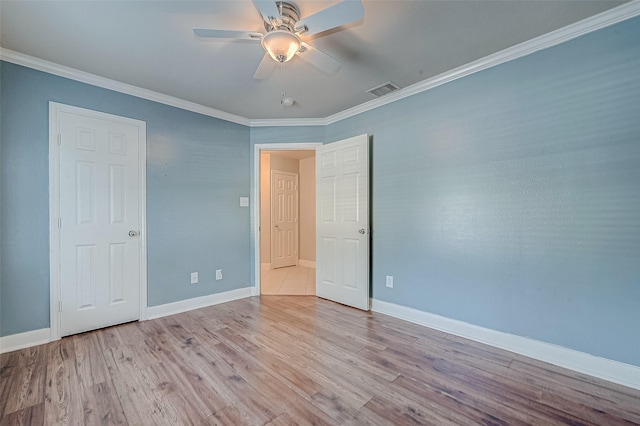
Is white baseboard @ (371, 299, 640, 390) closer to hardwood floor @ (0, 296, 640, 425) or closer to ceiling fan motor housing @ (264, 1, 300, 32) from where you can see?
hardwood floor @ (0, 296, 640, 425)

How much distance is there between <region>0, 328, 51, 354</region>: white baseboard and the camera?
224 centimetres

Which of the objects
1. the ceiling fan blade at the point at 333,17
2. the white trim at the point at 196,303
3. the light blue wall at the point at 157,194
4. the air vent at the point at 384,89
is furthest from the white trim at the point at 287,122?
the white trim at the point at 196,303

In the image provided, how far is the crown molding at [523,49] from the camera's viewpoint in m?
1.83

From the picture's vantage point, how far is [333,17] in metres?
1.51

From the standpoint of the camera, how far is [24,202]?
7.65ft

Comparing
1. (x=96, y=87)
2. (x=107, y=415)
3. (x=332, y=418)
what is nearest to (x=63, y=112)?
(x=96, y=87)

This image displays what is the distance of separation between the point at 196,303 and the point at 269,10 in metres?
3.14

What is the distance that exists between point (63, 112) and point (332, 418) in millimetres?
3352

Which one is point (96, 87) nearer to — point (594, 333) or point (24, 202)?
point (24, 202)

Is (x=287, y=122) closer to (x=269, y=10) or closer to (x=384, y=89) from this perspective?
(x=384, y=89)

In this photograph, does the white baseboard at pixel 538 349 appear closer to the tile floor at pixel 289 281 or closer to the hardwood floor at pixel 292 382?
the hardwood floor at pixel 292 382

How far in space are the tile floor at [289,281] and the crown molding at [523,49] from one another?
2689mm

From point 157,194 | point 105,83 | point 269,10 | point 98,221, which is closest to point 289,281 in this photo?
point 157,194

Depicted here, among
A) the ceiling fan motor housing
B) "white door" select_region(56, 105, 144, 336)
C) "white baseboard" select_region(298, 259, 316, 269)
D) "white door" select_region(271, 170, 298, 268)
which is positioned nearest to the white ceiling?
the ceiling fan motor housing
